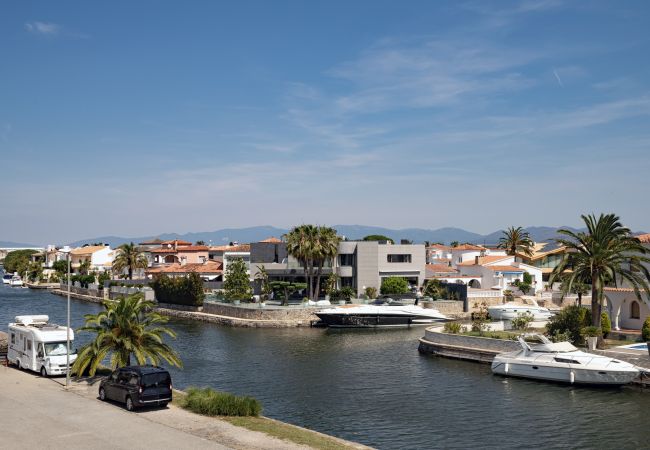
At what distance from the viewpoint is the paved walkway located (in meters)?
22.1

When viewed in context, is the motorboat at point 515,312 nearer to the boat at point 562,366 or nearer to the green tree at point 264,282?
the boat at point 562,366

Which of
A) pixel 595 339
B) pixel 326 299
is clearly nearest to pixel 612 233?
pixel 595 339

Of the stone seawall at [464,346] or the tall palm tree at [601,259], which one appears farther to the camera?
the stone seawall at [464,346]

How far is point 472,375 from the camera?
148ft

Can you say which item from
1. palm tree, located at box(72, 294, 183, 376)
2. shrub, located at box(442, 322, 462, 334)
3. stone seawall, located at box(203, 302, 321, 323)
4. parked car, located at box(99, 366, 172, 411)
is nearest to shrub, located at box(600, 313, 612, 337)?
shrub, located at box(442, 322, 462, 334)

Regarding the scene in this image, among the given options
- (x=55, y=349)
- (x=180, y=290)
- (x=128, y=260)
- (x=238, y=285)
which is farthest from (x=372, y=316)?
(x=128, y=260)

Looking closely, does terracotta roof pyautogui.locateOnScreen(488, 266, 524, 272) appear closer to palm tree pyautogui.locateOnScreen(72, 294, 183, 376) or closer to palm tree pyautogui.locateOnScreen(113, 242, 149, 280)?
palm tree pyautogui.locateOnScreen(113, 242, 149, 280)

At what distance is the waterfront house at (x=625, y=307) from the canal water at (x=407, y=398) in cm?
1427

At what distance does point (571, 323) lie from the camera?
48062 mm

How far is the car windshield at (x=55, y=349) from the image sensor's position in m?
35.5

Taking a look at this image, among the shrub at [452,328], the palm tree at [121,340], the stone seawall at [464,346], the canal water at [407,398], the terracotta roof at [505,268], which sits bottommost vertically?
the canal water at [407,398]

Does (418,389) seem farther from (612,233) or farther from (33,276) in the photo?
(33,276)

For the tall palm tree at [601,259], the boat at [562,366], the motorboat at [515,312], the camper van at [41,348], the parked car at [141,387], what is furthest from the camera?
the motorboat at [515,312]

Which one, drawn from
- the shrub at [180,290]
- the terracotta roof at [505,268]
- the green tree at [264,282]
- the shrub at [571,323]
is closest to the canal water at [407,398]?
the shrub at [571,323]
